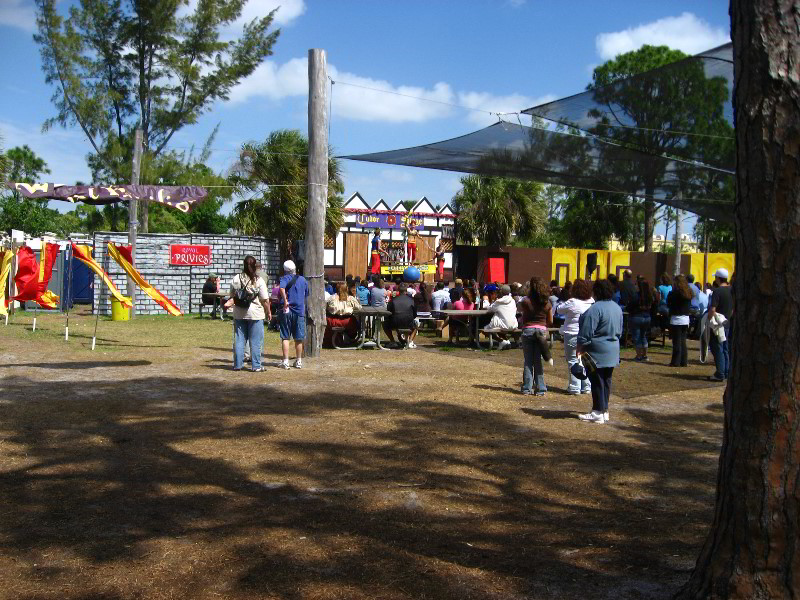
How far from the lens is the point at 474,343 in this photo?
657 inches

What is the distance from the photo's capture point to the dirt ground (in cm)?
435

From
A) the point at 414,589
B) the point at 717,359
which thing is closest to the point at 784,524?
the point at 414,589

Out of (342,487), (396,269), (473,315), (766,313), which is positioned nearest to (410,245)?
(396,269)

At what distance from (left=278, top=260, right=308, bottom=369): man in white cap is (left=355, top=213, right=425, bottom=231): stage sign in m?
21.2

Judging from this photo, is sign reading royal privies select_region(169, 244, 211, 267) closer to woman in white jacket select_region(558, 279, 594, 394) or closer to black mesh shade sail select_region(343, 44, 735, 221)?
black mesh shade sail select_region(343, 44, 735, 221)

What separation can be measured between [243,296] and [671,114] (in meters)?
5.88

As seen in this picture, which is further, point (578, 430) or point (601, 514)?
point (578, 430)

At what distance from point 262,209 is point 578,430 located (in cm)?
2114

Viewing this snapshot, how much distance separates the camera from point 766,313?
3387mm

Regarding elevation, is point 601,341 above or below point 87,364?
above

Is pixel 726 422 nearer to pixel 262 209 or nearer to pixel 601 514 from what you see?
pixel 601 514

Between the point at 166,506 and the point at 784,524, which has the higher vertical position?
the point at 784,524

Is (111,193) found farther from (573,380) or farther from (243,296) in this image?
(573,380)

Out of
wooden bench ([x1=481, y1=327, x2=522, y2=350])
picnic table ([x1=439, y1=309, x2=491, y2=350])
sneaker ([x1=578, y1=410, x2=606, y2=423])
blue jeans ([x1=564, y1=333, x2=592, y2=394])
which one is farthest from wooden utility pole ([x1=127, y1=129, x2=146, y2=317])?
sneaker ([x1=578, y1=410, x2=606, y2=423])
